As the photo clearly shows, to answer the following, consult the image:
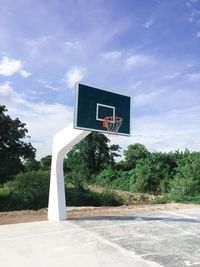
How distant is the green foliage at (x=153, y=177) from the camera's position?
2567 cm

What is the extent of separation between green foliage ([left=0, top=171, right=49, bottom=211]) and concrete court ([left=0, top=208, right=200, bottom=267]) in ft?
18.5

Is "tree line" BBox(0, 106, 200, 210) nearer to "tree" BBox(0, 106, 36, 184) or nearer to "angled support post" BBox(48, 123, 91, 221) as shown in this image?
"tree" BBox(0, 106, 36, 184)

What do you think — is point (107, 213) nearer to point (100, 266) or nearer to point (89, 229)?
point (89, 229)

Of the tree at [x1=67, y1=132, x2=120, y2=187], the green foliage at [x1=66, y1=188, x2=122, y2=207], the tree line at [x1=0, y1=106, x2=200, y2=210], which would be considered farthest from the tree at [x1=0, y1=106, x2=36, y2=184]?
the tree at [x1=67, y1=132, x2=120, y2=187]

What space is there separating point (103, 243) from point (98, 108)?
4442mm

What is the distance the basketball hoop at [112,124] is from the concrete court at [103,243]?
2.75 metres

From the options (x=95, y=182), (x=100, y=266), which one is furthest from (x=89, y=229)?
(x=95, y=182)

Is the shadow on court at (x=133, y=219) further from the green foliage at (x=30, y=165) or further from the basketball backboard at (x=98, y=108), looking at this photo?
the green foliage at (x=30, y=165)

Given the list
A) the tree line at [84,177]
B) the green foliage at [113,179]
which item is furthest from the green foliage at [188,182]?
the green foliage at [113,179]

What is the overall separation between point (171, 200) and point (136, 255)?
466 inches

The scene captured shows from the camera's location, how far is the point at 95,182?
108 feet

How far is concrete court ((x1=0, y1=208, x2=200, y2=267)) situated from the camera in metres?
6.91

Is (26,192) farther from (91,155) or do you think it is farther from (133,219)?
(91,155)

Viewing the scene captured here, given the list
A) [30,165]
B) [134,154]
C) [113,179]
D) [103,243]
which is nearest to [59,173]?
[103,243]
